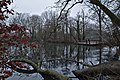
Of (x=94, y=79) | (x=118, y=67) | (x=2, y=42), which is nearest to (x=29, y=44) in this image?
(x=2, y=42)

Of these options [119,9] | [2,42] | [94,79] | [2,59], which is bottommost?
[94,79]

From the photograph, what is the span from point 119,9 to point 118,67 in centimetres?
534

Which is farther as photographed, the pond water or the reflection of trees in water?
the reflection of trees in water

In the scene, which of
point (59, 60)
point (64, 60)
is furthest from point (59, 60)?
point (64, 60)

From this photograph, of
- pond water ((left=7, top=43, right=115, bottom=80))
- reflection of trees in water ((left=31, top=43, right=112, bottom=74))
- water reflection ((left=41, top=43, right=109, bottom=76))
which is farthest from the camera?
reflection of trees in water ((left=31, top=43, right=112, bottom=74))

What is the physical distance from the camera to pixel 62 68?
21.5 metres

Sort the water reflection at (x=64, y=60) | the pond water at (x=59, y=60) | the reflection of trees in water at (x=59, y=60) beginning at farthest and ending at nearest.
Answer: the reflection of trees in water at (x=59, y=60)
the water reflection at (x=64, y=60)
the pond water at (x=59, y=60)

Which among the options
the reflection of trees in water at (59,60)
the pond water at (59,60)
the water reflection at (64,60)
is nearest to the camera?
the pond water at (59,60)

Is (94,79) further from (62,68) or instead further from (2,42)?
(62,68)

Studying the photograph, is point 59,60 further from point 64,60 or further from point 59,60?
point 64,60

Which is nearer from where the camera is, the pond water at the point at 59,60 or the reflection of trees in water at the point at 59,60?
the pond water at the point at 59,60

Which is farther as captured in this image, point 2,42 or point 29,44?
point 29,44

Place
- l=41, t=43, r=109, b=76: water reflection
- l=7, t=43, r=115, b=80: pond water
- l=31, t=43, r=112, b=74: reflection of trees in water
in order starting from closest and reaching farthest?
l=7, t=43, r=115, b=80: pond water → l=41, t=43, r=109, b=76: water reflection → l=31, t=43, r=112, b=74: reflection of trees in water

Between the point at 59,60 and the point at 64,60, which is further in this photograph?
the point at 59,60
